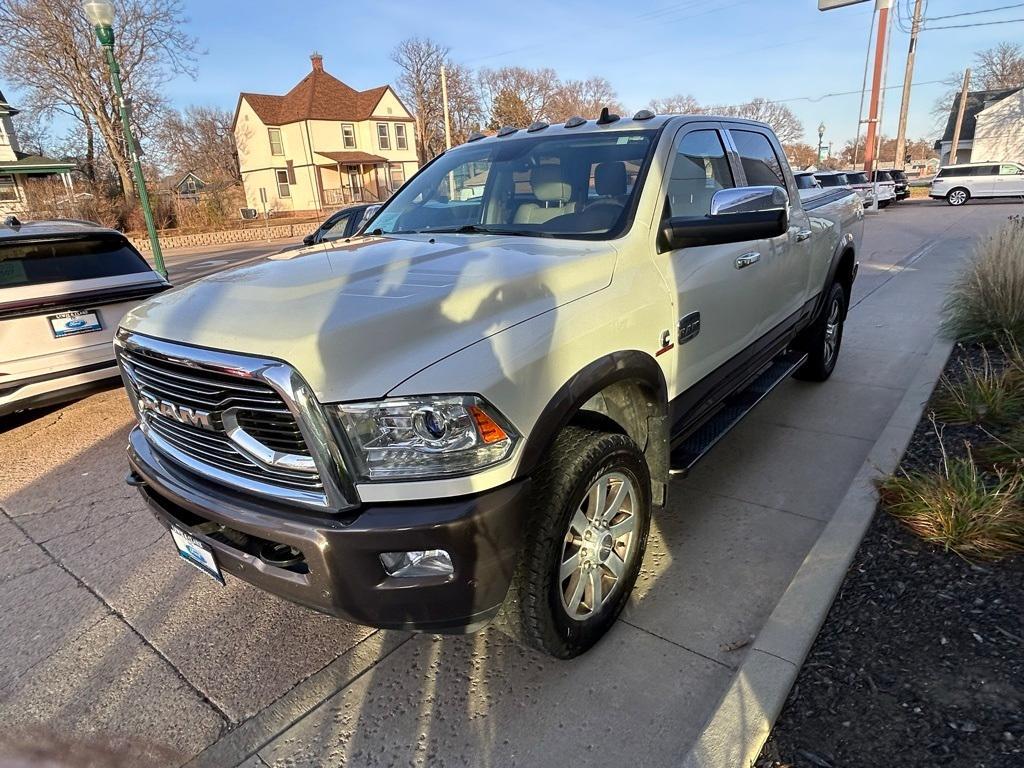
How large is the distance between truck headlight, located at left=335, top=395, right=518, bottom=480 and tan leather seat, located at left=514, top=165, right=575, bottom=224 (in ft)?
4.97

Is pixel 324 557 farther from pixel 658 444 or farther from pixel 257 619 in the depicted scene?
pixel 658 444

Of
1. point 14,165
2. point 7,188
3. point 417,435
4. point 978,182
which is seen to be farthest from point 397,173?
point 417,435

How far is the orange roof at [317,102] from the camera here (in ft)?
141

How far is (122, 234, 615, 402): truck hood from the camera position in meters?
1.91

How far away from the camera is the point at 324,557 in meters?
1.93

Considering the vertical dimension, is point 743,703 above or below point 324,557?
below

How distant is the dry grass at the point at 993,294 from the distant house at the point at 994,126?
5406cm

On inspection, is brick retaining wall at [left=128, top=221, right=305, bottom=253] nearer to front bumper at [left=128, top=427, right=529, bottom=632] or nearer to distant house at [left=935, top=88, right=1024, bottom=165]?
front bumper at [left=128, top=427, right=529, bottom=632]

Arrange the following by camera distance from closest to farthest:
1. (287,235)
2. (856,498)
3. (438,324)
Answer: (438,324) → (856,498) → (287,235)

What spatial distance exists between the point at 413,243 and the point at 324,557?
64.0 inches

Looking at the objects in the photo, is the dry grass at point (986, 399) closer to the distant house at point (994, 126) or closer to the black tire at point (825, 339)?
the black tire at point (825, 339)

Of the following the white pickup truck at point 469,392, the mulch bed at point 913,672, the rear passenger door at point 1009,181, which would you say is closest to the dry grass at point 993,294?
the white pickup truck at point 469,392

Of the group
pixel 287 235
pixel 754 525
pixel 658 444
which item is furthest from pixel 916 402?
pixel 287 235

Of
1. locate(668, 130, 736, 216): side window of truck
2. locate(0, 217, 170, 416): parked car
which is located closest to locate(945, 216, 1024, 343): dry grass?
locate(668, 130, 736, 216): side window of truck
